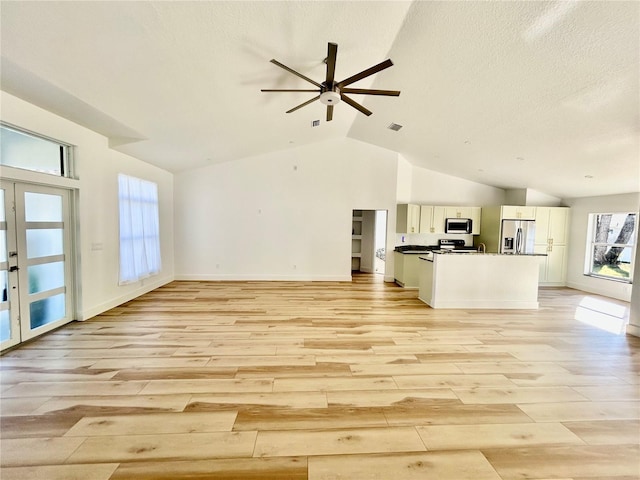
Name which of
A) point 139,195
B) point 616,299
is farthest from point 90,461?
point 616,299

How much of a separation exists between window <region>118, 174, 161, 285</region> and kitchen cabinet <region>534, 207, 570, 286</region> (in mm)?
8837

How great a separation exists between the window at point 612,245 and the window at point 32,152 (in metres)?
10.1

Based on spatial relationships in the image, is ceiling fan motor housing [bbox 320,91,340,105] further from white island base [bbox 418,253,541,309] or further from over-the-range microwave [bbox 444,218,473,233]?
over-the-range microwave [bbox 444,218,473,233]

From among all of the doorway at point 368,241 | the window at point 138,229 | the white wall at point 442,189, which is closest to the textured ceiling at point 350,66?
the window at point 138,229

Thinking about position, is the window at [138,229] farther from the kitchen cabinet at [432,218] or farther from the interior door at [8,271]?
the kitchen cabinet at [432,218]

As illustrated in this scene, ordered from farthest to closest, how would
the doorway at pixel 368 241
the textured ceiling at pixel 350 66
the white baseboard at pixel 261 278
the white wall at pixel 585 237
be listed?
the doorway at pixel 368 241 → the white baseboard at pixel 261 278 → the white wall at pixel 585 237 → the textured ceiling at pixel 350 66

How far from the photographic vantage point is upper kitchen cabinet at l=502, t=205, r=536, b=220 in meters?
6.43

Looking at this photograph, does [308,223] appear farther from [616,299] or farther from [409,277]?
[616,299]

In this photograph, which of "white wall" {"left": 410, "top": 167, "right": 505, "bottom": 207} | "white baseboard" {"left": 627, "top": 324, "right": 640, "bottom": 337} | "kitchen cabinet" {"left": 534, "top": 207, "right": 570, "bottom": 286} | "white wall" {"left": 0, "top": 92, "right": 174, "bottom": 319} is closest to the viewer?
"white wall" {"left": 0, "top": 92, "right": 174, "bottom": 319}

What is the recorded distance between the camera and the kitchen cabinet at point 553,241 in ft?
21.7

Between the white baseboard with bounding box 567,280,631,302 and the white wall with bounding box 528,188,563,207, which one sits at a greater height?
the white wall with bounding box 528,188,563,207

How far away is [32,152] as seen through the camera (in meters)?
3.20

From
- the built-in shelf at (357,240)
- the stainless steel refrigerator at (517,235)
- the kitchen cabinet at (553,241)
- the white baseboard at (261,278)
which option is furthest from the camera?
the built-in shelf at (357,240)

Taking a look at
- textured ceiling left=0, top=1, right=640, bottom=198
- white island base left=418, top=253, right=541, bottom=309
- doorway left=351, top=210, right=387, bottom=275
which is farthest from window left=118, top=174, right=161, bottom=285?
white island base left=418, top=253, right=541, bottom=309
